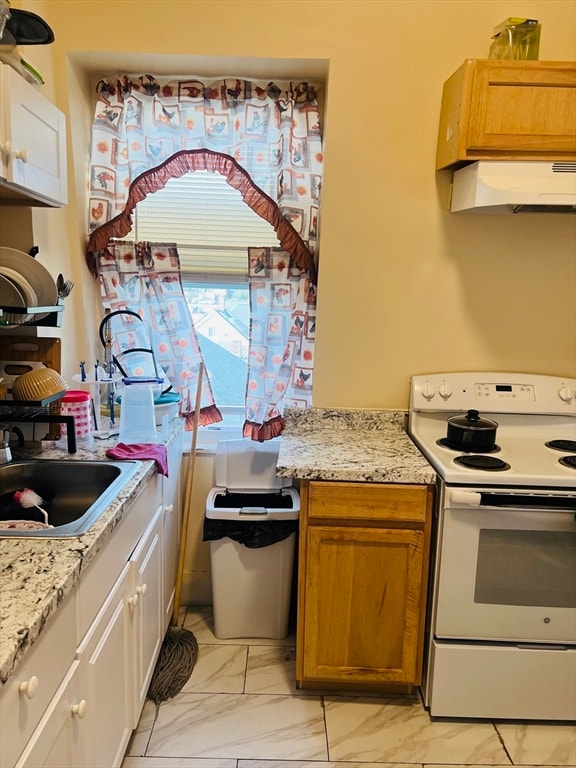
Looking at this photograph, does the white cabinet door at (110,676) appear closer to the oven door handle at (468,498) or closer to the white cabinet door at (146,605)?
the white cabinet door at (146,605)

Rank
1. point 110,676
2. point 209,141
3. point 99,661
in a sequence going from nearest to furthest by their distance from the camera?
point 99,661 → point 110,676 → point 209,141

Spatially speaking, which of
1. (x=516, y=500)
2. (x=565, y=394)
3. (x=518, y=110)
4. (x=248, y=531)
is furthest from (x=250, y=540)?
(x=518, y=110)

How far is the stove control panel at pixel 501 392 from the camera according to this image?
2377 millimetres

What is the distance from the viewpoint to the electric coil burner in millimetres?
1919

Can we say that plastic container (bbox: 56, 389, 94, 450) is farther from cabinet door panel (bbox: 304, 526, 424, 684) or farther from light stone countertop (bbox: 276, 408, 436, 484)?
cabinet door panel (bbox: 304, 526, 424, 684)

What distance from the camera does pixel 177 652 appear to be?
2.32 meters

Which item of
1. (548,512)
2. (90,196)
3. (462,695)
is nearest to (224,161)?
(90,196)

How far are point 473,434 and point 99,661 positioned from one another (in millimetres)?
1407

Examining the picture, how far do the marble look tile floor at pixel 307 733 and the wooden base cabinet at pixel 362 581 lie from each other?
0.12 metres

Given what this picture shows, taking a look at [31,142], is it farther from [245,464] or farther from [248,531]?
[248,531]

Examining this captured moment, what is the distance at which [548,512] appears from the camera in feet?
6.33

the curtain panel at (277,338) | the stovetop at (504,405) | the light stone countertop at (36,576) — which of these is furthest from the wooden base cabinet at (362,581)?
the light stone countertop at (36,576)

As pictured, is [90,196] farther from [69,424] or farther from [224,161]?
[69,424]

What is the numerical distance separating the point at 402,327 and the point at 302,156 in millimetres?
809
